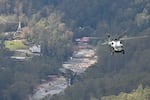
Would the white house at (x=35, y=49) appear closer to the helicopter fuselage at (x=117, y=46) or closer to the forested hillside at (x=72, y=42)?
the forested hillside at (x=72, y=42)

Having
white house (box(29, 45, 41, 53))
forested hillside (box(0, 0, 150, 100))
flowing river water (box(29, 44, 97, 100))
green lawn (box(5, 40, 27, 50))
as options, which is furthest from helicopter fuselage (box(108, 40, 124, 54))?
white house (box(29, 45, 41, 53))

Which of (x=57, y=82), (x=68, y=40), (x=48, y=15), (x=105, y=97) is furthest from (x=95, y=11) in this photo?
(x=105, y=97)

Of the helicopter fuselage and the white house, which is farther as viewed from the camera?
the white house

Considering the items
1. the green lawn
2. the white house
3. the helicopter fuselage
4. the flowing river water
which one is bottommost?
the flowing river water

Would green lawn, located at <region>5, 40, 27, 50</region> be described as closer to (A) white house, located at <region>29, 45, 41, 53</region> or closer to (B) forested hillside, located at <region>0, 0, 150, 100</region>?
(A) white house, located at <region>29, 45, 41, 53</region>

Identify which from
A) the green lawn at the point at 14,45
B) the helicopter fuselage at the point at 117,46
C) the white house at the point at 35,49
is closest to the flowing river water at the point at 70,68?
the white house at the point at 35,49

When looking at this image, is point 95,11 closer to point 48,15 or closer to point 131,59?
point 48,15
